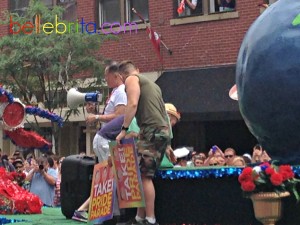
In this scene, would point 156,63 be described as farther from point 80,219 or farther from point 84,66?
point 80,219

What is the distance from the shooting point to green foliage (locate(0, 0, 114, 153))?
56.1ft

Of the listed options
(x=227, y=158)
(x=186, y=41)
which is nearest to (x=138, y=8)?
(x=186, y=41)

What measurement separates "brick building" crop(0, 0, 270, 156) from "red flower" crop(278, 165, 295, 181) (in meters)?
10.4

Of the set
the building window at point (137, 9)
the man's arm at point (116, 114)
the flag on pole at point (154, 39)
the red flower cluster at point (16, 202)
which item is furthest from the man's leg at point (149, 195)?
the building window at point (137, 9)

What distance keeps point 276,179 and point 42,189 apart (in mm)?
7208

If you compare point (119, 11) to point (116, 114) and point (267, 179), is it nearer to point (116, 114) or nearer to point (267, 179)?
point (116, 114)

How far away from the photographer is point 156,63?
1861 centimetres

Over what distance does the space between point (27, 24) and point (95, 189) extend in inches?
446

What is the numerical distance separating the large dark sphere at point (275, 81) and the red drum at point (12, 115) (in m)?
4.74

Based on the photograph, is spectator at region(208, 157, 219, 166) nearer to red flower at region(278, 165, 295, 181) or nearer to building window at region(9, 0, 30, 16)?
red flower at region(278, 165, 295, 181)

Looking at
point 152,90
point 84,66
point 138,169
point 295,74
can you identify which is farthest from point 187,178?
point 84,66

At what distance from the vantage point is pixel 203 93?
54.9 feet

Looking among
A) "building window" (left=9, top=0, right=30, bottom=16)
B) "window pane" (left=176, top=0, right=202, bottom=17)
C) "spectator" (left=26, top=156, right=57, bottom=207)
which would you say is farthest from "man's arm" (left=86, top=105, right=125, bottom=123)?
"building window" (left=9, top=0, right=30, bottom=16)

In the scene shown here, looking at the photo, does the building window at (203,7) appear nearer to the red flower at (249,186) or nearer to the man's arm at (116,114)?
the man's arm at (116,114)
